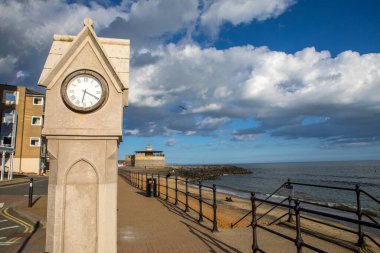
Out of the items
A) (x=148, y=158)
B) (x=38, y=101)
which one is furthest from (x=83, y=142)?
(x=148, y=158)

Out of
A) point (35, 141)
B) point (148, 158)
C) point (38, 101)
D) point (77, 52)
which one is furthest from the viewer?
point (148, 158)

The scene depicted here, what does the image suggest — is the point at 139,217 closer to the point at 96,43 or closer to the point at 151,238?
the point at 151,238

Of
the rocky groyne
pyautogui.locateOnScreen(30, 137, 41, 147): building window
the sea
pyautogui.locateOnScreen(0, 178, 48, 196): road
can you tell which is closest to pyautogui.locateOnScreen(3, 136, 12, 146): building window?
pyautogui.locateOnScreen(30, 137, 41, 147): building window

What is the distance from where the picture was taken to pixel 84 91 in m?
5.40

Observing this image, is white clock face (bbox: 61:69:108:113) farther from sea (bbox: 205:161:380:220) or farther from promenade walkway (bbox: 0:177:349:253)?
sea (bbox: 205:161:380:220)

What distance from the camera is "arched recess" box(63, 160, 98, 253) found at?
514cm

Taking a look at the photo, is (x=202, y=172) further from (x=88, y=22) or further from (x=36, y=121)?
(x=88, y=22)

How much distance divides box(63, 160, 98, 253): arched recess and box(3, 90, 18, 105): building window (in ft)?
151

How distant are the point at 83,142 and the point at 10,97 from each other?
4745 centimetres

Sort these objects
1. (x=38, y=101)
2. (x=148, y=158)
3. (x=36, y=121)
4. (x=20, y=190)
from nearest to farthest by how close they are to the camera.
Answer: (x=20, y=190) < (x=36, y=121) < (x=38, y=101) < (x=148, y=158)

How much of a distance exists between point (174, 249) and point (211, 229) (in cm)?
234

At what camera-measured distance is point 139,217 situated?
1202 centimetres

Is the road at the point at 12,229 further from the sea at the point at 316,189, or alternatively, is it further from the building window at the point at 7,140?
the building window at the point at 7,140

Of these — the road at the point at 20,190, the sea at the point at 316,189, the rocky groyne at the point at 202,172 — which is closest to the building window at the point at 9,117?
the road at the point at 20,190
